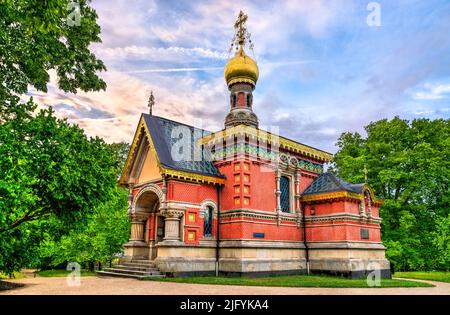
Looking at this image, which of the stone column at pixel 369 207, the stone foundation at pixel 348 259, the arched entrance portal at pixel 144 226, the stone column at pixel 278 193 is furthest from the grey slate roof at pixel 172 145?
the stone column at pixel 369 207

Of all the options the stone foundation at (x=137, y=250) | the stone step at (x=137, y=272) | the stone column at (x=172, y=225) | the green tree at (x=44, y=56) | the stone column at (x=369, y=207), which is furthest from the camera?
the stone column at (x=369, y=207)

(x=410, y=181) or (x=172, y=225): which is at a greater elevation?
(x=410, y=181)

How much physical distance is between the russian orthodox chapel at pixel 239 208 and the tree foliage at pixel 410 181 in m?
4.94

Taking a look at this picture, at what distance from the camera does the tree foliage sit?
24.3 metres

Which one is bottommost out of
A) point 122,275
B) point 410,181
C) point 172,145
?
point 122,275

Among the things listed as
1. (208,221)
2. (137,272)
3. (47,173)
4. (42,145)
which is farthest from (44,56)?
(208,221)

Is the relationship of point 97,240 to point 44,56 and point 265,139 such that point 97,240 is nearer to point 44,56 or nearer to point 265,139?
point 265,139

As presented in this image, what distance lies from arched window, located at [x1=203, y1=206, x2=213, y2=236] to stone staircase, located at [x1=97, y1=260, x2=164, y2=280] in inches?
123

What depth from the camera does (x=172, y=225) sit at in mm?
17188

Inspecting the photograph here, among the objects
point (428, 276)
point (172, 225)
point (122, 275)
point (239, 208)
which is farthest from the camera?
point (428, 276)

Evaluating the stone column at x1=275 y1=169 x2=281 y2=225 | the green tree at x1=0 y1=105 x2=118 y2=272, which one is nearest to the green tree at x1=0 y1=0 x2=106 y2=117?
the green tree at x1=0 y1=105 x2=118 y2=272

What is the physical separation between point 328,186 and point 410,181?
8434 millimetres

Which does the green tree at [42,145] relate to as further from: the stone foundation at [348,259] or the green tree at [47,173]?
the stone foundation at [348,259]

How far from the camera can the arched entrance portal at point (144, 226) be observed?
19.8m
